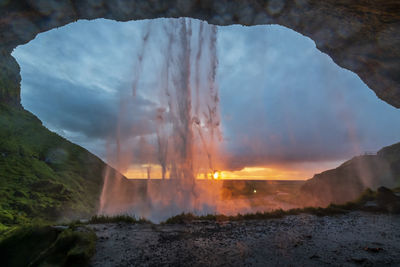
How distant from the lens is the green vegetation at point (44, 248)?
20.9 feet

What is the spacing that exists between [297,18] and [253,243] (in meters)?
8.70

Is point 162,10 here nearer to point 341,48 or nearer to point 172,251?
point 341,48

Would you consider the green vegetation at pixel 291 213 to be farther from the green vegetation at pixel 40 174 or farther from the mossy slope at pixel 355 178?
the mossy slope at pixel 355 178

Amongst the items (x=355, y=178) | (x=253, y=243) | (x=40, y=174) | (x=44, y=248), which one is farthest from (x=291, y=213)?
(x=40, y=174)

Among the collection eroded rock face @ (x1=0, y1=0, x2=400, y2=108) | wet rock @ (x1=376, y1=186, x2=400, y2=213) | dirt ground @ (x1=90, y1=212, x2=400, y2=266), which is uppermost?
eroded rock face @ (x1=0, y1=0, x2=400, y2=108)

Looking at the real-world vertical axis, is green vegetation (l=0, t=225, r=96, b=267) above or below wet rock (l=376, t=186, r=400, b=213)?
below

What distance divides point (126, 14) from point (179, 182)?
2697 centimetres

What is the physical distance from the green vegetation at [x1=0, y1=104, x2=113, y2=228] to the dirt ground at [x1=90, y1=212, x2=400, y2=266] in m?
16.3

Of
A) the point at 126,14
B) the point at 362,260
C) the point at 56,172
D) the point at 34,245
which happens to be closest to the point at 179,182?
the point at 34,245

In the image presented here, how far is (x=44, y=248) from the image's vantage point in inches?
288

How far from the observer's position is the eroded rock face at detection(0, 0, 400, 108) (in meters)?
4.17

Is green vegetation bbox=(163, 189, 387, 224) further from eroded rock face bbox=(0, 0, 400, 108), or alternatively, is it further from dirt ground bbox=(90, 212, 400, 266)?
eroded rock face bbox=(0, 0, 400, 108)

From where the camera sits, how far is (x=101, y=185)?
52656mm

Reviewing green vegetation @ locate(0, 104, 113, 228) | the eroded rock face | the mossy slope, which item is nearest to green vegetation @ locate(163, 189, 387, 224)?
the eroded rock face
